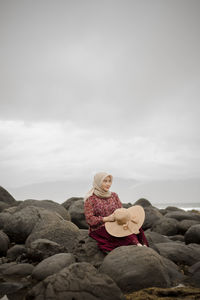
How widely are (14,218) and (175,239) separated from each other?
597cm

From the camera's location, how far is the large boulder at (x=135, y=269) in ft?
14.7

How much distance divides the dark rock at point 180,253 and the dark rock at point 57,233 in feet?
7.98

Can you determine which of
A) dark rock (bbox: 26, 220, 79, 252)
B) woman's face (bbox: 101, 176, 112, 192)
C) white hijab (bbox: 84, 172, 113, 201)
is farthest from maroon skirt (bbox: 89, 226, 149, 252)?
dark rock (bbox: 26, 220, 79, 252)

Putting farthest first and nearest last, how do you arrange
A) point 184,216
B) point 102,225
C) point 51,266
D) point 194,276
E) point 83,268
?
point 184,216, point 102,225, point 194,276, point 51,266, point 83,268

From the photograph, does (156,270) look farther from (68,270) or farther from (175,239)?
(175,239)

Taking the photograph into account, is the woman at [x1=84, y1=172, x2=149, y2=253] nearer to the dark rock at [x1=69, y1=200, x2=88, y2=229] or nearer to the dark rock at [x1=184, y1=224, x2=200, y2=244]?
the dark rock at [x1=184, y1=224, x2=200, y2=244]

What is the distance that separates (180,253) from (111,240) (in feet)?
7.73

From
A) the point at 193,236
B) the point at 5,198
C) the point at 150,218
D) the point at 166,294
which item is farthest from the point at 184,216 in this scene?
the point at 166,294

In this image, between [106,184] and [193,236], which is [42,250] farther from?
[193,236]

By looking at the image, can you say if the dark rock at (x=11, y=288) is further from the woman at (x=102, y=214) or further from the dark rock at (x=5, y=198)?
the dark rock at (x=5, y=198)

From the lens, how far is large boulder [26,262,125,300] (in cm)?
371

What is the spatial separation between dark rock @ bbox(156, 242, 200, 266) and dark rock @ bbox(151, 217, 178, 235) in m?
4.37

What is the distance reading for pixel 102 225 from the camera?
5.75 m

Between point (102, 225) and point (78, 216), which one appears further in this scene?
point (78, 216)
